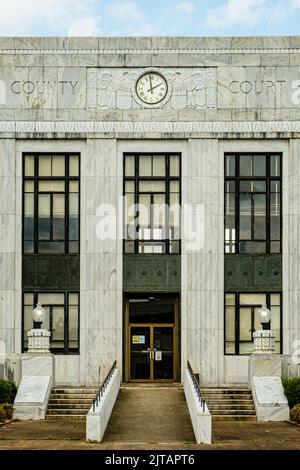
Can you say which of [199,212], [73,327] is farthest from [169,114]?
[73,327]

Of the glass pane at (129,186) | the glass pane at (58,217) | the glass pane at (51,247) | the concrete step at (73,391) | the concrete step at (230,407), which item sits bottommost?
the concrete step at (230,407)

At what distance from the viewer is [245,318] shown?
34.6 meters

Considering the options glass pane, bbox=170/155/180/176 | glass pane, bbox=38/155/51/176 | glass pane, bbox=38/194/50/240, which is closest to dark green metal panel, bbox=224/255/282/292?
glass pane, bbox=170/155/180/176

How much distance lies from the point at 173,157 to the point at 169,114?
168 centimetres

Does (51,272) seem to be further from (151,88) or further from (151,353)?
(151,88)

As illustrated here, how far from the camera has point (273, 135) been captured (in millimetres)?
34625

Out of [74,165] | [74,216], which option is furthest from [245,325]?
[74,165]

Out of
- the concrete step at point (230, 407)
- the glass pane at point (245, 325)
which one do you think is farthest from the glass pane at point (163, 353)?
the concrete step at point (230, 407)

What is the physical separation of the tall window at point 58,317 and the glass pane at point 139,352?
7.31 ft

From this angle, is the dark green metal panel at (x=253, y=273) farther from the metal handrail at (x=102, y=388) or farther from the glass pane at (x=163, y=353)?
the metal handrail at (x=102, y=388)

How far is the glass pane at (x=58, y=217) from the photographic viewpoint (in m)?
35.0

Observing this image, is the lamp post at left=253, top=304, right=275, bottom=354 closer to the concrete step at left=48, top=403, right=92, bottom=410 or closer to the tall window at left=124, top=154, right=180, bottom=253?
the tall window at left=124, top=154, right=180, bottom=253

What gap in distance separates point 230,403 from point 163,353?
4.91 metres

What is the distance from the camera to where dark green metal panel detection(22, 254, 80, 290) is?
34.6m
